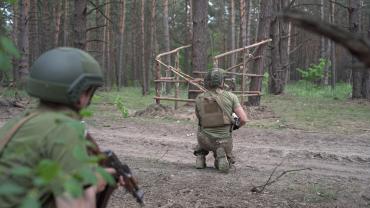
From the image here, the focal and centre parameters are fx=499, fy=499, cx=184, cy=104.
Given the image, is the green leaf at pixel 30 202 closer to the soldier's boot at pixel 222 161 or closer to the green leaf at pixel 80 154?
the green leaf at pixel 80 154

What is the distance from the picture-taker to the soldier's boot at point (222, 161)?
7.18 m

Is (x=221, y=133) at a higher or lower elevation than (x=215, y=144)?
higher

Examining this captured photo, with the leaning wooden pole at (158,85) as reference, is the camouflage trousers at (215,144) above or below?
below

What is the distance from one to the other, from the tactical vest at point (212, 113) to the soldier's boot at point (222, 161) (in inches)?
15.7

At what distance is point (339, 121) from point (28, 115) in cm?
1190

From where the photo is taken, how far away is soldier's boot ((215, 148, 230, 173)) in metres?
7.18

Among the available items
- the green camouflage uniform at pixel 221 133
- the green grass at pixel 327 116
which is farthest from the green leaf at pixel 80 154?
the green grass at pixel 327 116

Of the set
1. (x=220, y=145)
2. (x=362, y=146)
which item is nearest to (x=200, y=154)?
(x=220, y=145)

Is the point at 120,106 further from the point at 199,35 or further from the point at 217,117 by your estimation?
the point at 217,117

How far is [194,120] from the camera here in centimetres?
1317

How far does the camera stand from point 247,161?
329 inches

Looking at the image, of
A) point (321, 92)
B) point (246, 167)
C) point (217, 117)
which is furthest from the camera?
point (321, 92)

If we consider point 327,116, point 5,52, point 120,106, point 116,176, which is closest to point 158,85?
point 120,106

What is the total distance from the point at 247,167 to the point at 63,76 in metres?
5.84
